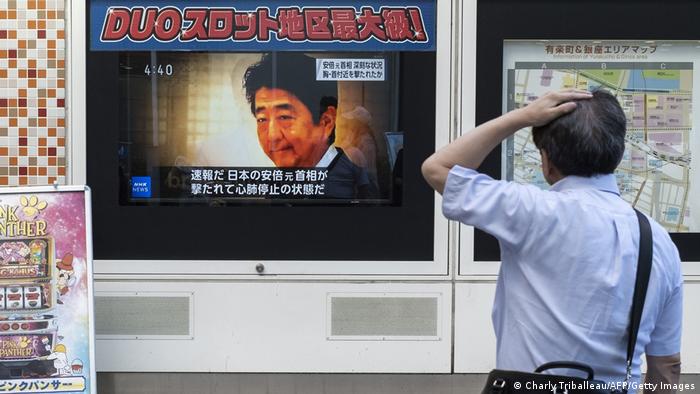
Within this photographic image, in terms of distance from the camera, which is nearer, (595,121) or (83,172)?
(595,121)

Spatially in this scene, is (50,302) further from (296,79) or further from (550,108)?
(550,108)

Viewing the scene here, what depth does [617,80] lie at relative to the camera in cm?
536

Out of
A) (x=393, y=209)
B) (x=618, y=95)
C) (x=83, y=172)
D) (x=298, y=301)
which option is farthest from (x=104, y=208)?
(x=618, y=95)

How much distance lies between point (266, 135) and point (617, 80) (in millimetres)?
2224

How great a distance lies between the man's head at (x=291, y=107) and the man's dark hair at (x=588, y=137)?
3.03 meters

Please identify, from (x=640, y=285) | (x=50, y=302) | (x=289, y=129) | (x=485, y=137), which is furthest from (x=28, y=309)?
(x=640, y=285)

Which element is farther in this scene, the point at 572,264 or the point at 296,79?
the point at 296,79

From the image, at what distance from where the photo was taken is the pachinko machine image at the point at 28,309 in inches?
187

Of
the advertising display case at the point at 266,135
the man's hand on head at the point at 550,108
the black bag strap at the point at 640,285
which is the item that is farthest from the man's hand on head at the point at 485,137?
the advertising display case at the point at 266,135

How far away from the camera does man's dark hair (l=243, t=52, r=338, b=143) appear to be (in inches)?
208

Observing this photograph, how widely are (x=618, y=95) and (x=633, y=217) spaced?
3.24m

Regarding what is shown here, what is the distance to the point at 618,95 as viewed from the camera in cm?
536

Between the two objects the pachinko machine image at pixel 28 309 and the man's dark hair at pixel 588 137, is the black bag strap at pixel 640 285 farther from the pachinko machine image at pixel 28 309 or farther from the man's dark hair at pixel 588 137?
the pachinko machine image at pixel 28 309

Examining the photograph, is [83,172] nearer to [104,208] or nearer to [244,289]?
[104,208]
